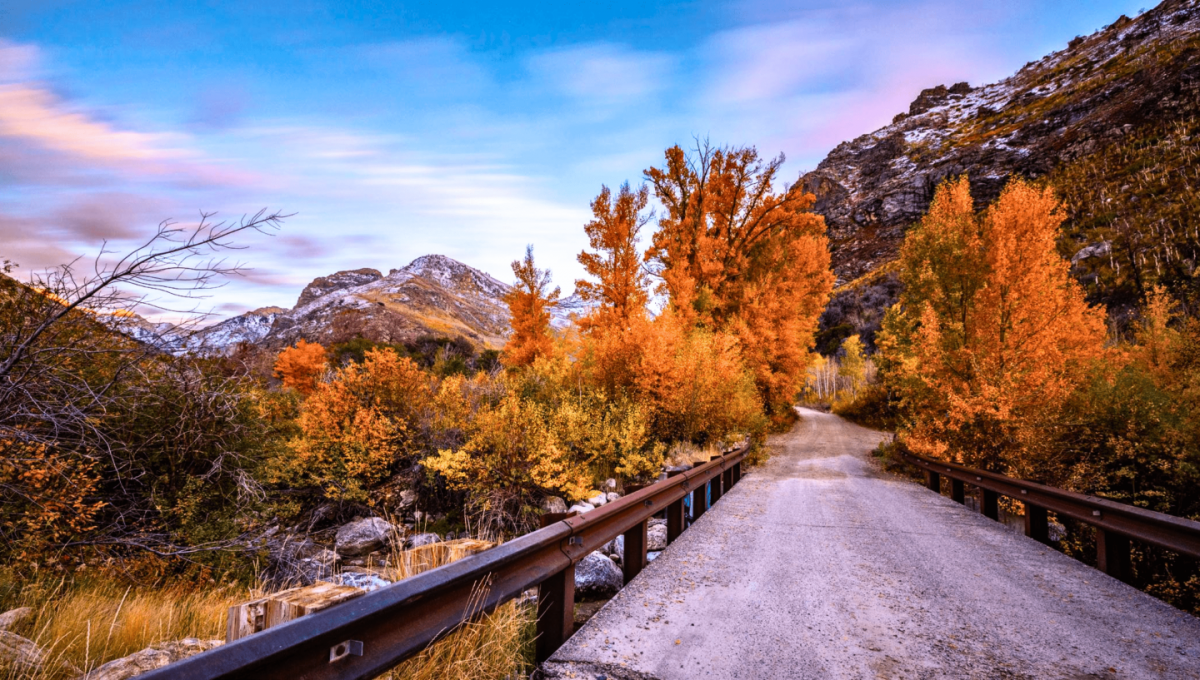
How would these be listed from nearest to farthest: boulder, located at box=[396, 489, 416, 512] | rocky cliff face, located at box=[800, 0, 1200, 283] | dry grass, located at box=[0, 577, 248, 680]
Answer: dry grass, located at box=[0, 577, 248, 680] → boulder, located at box=[396, 489, 416, 512] → rocky cliff face, located at box=[800, 0, 1200, 283]

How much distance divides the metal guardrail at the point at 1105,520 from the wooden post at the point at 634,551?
174 inches

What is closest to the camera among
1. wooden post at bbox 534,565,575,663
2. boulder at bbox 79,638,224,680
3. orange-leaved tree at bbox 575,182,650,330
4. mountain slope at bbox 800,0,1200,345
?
boulder at bbox 79,638,224,680

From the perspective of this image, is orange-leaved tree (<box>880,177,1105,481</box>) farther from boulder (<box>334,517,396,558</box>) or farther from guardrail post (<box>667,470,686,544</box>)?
boulder (<box>334,517,396,558</box>)

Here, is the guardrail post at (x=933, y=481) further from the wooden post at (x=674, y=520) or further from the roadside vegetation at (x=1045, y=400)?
the wooden post at (x=674, y=520)

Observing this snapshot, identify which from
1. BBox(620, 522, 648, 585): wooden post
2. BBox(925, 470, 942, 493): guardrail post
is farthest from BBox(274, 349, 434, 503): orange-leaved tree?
BBox(925, 470, 942, 493): guardrail post

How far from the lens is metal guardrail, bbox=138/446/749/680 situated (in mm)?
1401

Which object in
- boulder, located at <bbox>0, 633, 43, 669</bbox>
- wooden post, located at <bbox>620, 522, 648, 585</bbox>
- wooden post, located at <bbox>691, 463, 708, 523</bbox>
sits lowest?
wooden post, located at <bbox>691, 463, 708, 523</bbox>

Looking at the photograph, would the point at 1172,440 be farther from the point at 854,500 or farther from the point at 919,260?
the point at 919,260

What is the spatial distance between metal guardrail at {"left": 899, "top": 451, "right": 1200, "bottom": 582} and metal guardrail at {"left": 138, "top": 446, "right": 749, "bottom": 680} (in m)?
4.63

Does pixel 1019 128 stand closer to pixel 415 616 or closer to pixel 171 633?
pixel 415 616

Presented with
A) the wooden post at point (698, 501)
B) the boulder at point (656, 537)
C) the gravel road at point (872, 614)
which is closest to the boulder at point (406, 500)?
the boulder at point (656, 537)

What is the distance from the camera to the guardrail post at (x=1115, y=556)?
465cm

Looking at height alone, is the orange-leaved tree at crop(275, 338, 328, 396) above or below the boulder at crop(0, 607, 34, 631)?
above

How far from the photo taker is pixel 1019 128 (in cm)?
9569
